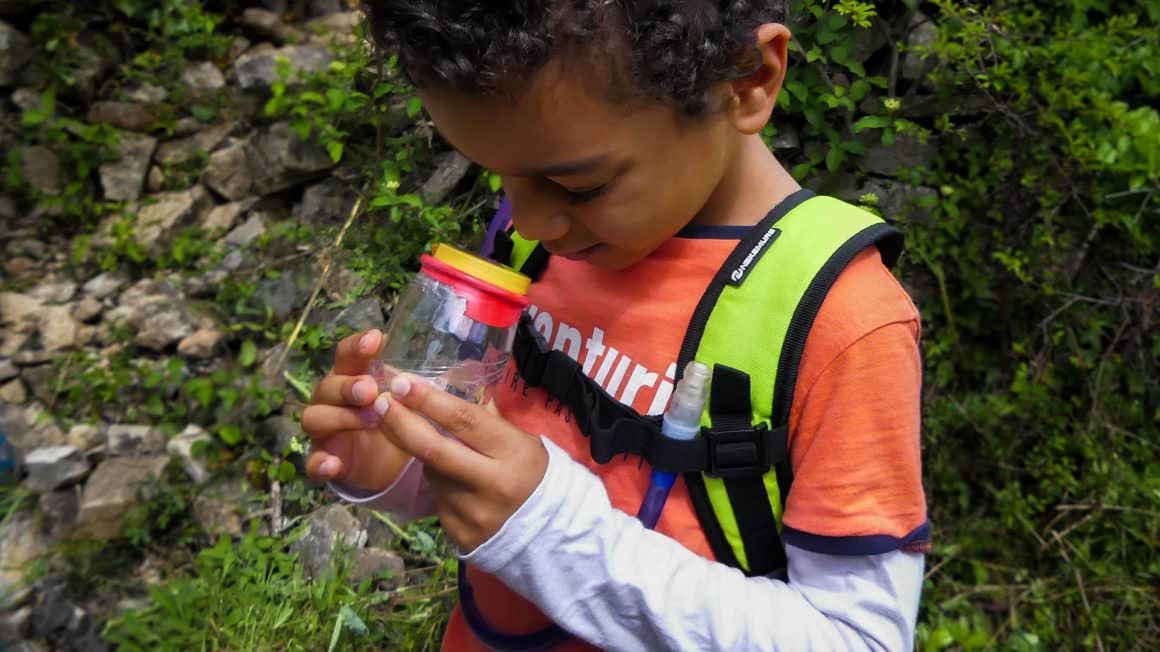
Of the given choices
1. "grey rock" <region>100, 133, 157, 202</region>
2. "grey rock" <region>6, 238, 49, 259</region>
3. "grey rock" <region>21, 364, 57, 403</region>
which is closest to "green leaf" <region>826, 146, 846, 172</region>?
"grey rock" <region>21, 364, 57, 403</region>

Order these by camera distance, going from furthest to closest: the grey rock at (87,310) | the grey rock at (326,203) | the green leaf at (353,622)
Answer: the grey rock at (87,310)
the grey rock at (326,203)
the green leaf at (353,622)

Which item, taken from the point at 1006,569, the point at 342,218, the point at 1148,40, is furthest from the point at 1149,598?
the point at 342,218

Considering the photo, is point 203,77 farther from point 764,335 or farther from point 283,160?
point 764,335

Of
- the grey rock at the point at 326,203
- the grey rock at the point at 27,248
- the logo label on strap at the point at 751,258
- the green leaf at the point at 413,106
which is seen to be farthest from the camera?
the grey rock at the point at 27,248

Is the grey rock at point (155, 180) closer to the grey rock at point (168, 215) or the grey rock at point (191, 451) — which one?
the grey rock at point (168, 215)

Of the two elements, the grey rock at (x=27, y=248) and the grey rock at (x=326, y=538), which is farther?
the grey rock at (x=27, y=248)

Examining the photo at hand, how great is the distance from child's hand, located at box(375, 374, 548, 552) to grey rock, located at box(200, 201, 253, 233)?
9.53ft

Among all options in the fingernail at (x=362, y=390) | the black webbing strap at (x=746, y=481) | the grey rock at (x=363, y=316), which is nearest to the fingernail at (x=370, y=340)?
the fingernail at (x=362, y=390)

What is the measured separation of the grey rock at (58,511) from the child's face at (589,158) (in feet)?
8.65

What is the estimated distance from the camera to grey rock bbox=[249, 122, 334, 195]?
10.5 ft

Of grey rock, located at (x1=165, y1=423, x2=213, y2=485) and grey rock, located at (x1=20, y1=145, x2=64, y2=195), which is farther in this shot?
grey rock, located at (x1=20, y1=145, x2=64, y2=195)

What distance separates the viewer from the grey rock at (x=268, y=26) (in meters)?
3.96

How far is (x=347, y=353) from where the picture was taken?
47.7 inches

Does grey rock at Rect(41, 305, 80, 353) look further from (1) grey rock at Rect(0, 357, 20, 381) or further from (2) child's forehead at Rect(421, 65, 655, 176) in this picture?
(2) child's forehead at Rect(421, 65, 655, 176)
